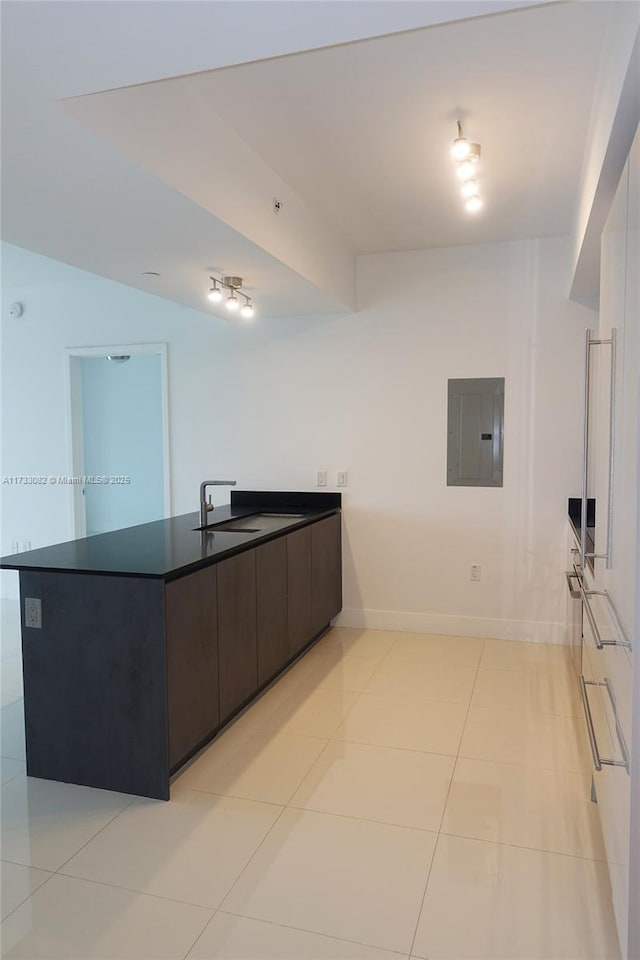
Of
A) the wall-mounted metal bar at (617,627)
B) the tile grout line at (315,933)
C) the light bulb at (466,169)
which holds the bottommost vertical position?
the tile grout line at (315,933)

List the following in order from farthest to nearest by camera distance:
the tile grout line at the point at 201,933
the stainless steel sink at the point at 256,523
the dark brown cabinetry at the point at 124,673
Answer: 1. the stainless steel sink at the point at 256,523
2. the dark brown cabinetry at the point at 124,673
3. the tile grout line at the point at 201,933

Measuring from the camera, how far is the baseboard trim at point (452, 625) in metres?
4.40

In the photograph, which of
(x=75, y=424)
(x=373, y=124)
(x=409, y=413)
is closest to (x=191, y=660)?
(x=373, y=124)

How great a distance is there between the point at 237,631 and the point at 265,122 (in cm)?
221

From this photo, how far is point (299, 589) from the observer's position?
397 centimetres

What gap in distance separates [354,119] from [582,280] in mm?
1719

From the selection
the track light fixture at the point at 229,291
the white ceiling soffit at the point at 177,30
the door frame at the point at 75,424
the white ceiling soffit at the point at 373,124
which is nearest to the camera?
the white ceiling soffit at the point at 177,30

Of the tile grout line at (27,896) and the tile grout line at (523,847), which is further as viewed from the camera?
the tile grout line at (523,847)

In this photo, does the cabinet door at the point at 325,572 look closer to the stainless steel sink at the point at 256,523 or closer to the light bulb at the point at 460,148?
the stainless steel sink at the point at 256,523

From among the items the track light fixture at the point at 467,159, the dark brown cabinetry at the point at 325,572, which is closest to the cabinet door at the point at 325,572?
the dark brown cabinetry at the point at 325,572

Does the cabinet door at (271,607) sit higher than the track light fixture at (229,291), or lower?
lower

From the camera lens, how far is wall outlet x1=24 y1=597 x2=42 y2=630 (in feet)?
8.79

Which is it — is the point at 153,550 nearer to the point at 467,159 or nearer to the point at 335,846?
the point at 335,846

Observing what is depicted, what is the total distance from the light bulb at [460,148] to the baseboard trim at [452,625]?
3.00m
